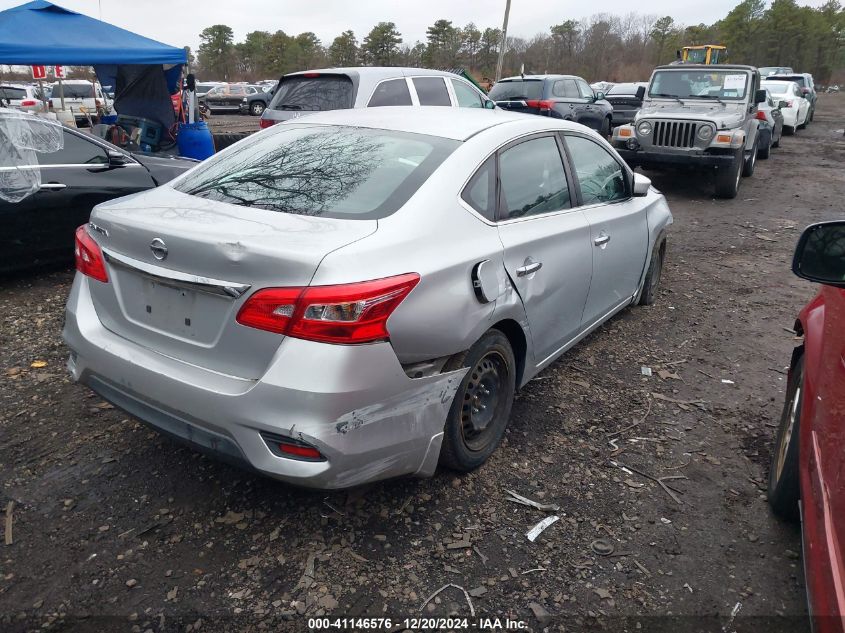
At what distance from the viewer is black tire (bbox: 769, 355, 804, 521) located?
2533 millimetres

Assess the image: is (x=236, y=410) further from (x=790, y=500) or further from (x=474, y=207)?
(x=790, y=500)

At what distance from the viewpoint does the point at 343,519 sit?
2.74 metres

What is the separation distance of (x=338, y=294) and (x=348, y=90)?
5.85 m

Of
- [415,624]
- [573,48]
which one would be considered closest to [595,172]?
[415,624]

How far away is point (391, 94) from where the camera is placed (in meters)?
7.66

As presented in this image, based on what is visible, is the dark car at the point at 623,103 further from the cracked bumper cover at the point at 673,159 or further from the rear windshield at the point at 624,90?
the cracked bumper cover at the point at 673,159

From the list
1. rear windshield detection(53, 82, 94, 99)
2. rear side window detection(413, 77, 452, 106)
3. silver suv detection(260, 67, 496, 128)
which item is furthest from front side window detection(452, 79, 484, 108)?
rear windshield detection(53, 82, 94, 99)

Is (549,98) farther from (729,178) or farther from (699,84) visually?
(729,178)

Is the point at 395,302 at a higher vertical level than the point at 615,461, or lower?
higher

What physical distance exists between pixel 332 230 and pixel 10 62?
27.9 ft

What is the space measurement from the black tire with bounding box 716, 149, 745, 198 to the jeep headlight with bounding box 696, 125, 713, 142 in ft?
1.75

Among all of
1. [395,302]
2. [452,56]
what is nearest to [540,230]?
[395,302]

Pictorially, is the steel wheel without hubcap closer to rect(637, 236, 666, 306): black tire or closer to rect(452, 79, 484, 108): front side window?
rect(637, 236, 666, 306): black tire

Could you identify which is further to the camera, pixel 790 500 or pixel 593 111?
pixel 593 111
